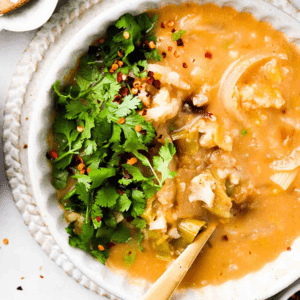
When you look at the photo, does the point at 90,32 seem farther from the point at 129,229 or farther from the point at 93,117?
the point at 129,229

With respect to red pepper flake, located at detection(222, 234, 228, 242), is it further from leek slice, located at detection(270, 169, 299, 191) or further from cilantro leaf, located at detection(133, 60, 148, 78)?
cilantro leaf, located at detection(133, 60, 148, 78)

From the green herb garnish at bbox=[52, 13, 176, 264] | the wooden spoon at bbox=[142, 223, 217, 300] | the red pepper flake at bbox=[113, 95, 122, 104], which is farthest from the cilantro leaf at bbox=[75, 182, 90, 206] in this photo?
the wooden spoon at bbox=[142, 223, 217, 300]

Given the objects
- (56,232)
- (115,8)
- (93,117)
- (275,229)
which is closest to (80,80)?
(93,117)

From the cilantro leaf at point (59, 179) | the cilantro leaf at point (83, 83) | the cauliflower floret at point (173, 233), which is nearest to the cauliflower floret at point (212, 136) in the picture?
the cauliflower floret at point (173, 233)

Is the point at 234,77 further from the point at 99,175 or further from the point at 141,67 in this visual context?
the point at 99,175

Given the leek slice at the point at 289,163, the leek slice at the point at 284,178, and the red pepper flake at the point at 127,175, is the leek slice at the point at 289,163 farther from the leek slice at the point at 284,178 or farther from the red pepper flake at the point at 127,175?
the red pepper flake at the point at 127,175

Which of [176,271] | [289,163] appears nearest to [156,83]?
[289,163]
